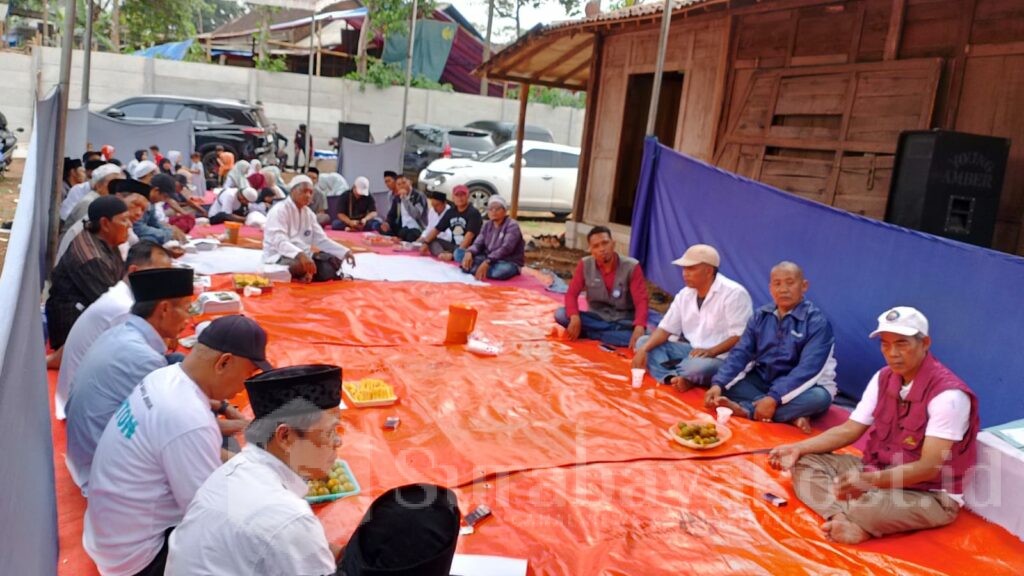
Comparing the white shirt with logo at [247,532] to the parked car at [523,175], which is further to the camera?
the parked car at [523,175]

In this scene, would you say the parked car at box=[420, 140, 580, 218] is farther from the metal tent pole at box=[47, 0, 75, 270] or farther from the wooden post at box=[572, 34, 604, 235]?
the metal tent pole at box=[47, 0, 75, 270]

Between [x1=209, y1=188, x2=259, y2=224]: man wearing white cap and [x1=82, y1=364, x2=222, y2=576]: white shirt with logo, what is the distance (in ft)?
26.3

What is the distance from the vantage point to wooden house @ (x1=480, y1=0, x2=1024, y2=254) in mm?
5352

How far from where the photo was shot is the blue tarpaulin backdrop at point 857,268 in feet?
11.6

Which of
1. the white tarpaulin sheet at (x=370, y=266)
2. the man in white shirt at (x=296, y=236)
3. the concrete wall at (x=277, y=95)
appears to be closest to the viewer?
the man in white shirt at (x=296, y=236)

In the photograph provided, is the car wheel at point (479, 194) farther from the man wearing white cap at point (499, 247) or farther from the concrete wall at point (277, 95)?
the concrete wall at point (277, 95)

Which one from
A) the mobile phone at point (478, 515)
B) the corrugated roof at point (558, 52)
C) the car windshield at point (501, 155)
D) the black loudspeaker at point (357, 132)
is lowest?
the mobile phone at point (478, 515)

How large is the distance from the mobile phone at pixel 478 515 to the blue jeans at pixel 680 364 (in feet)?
6.89

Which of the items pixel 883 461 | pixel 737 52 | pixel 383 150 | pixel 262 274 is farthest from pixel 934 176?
pixel 383 150

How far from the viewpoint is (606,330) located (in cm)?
543

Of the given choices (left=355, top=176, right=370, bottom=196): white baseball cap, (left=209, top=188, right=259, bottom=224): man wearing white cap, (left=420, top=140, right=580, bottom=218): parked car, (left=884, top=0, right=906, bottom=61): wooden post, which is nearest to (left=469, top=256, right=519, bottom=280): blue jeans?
(left=355, top=176, right=370, bottom=196): white baseball cap

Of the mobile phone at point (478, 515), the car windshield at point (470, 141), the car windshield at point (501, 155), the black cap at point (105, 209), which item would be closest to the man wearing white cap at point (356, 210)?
the car windshield at point (501, 155)

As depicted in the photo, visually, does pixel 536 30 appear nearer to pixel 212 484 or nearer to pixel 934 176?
pixel 934 176

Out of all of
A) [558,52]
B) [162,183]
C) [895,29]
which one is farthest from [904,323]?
[558,52]
